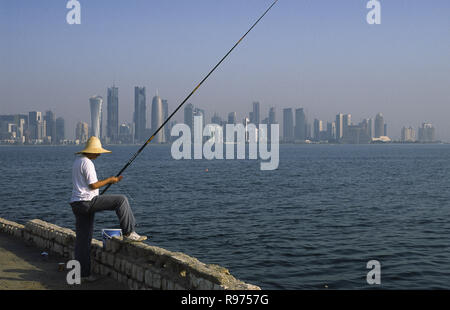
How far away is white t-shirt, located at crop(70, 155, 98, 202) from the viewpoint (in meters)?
6.71

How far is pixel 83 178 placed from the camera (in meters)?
6.75

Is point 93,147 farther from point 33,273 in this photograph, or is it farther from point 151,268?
point 33,273

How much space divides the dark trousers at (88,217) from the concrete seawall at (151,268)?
43cm

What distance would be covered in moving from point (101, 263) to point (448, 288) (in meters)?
9.07

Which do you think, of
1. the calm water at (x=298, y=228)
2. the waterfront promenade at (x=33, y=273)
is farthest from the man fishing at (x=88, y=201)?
the calm water at (x=298, y=228)

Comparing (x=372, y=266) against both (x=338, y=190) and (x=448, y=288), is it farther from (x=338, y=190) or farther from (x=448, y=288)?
(x=338, y=190)

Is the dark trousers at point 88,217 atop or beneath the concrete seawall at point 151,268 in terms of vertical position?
atop

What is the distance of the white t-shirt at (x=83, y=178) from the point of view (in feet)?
22.0

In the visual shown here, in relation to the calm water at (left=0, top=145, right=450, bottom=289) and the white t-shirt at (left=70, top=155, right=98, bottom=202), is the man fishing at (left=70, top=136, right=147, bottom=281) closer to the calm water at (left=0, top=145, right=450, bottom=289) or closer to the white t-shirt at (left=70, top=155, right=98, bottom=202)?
the white t-shirt at (left=70, top=155, right=98, bottom=202)

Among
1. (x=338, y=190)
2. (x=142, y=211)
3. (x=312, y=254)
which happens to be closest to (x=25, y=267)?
(x=312, y=254)

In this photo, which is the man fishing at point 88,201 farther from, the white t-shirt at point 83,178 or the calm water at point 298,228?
the calm water at point 298,228

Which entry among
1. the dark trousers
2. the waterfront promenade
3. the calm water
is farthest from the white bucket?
the calm water
